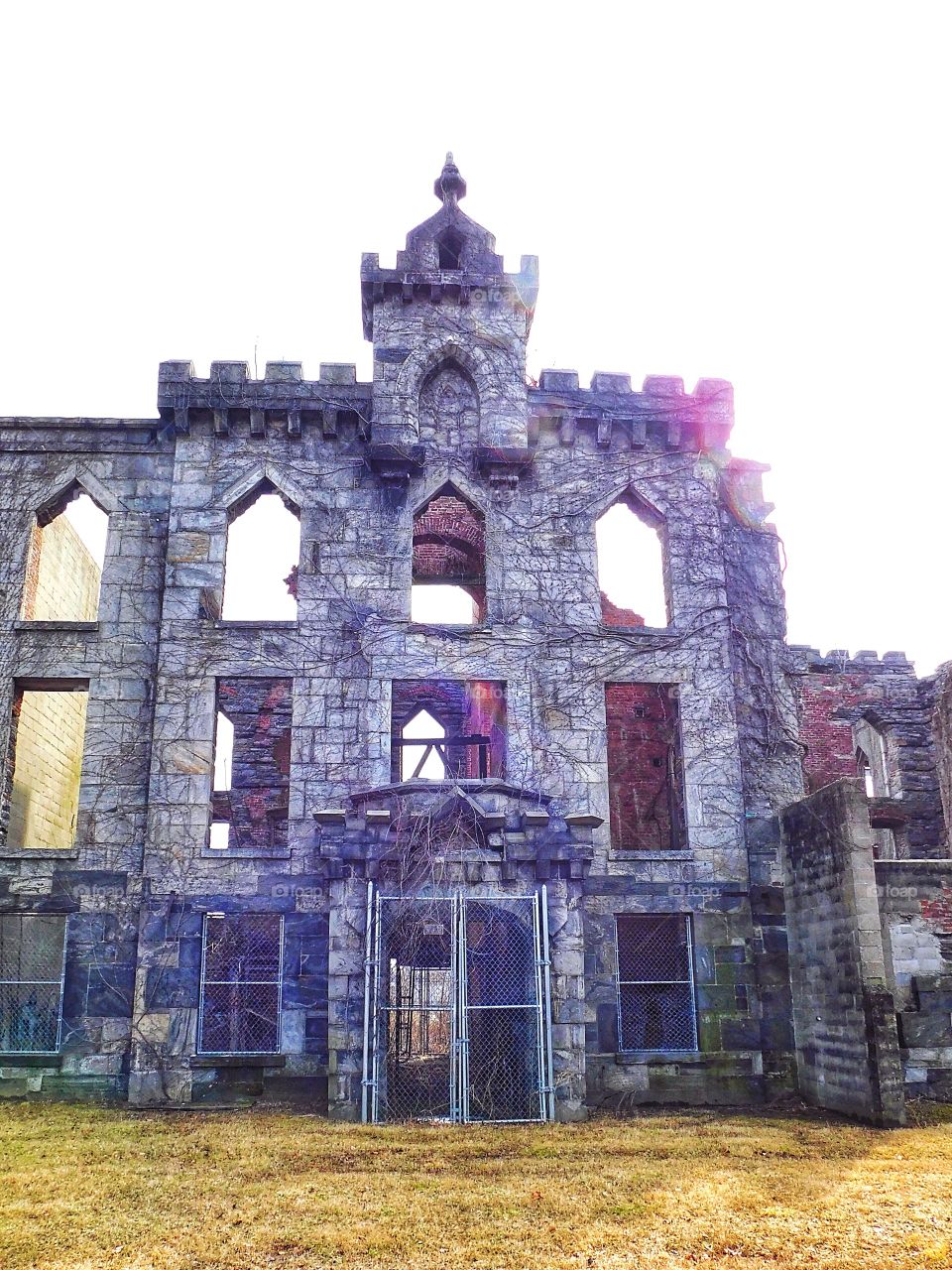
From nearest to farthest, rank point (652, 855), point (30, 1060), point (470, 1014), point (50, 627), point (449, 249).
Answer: point (30, 1060)
point (470, 1014)
point (652, 855)
point (50, 627)
point (449, 249)

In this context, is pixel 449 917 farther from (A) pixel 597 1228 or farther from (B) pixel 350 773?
(A) pixel 597 1228

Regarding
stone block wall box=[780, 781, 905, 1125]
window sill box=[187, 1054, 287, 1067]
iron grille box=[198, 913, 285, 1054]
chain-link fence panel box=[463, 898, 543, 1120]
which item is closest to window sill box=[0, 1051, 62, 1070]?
window sill box=[187, 1054, 287, 1067]

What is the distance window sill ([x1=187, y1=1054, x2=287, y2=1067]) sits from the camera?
1407cm

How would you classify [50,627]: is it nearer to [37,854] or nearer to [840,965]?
[37,854]

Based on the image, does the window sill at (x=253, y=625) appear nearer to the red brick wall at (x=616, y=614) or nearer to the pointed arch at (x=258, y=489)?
the pointed arch at (x=258, y=489)

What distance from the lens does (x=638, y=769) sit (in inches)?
810

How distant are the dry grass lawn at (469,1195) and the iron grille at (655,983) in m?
2.11

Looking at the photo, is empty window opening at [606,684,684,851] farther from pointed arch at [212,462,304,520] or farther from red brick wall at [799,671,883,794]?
pointed arch at [212,462,304,520]

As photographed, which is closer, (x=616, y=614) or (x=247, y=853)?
(x=247, y=853)

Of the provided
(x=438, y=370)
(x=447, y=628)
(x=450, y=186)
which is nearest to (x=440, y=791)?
(x=447, y=628)

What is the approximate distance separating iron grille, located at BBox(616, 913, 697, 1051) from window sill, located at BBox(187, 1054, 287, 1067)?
15.4ft

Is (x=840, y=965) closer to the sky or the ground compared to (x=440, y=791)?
closer to the ground

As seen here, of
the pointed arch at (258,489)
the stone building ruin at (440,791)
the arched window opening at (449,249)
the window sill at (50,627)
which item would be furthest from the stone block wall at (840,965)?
the window sill at (50,627)

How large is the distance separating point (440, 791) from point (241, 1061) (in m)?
4.57
